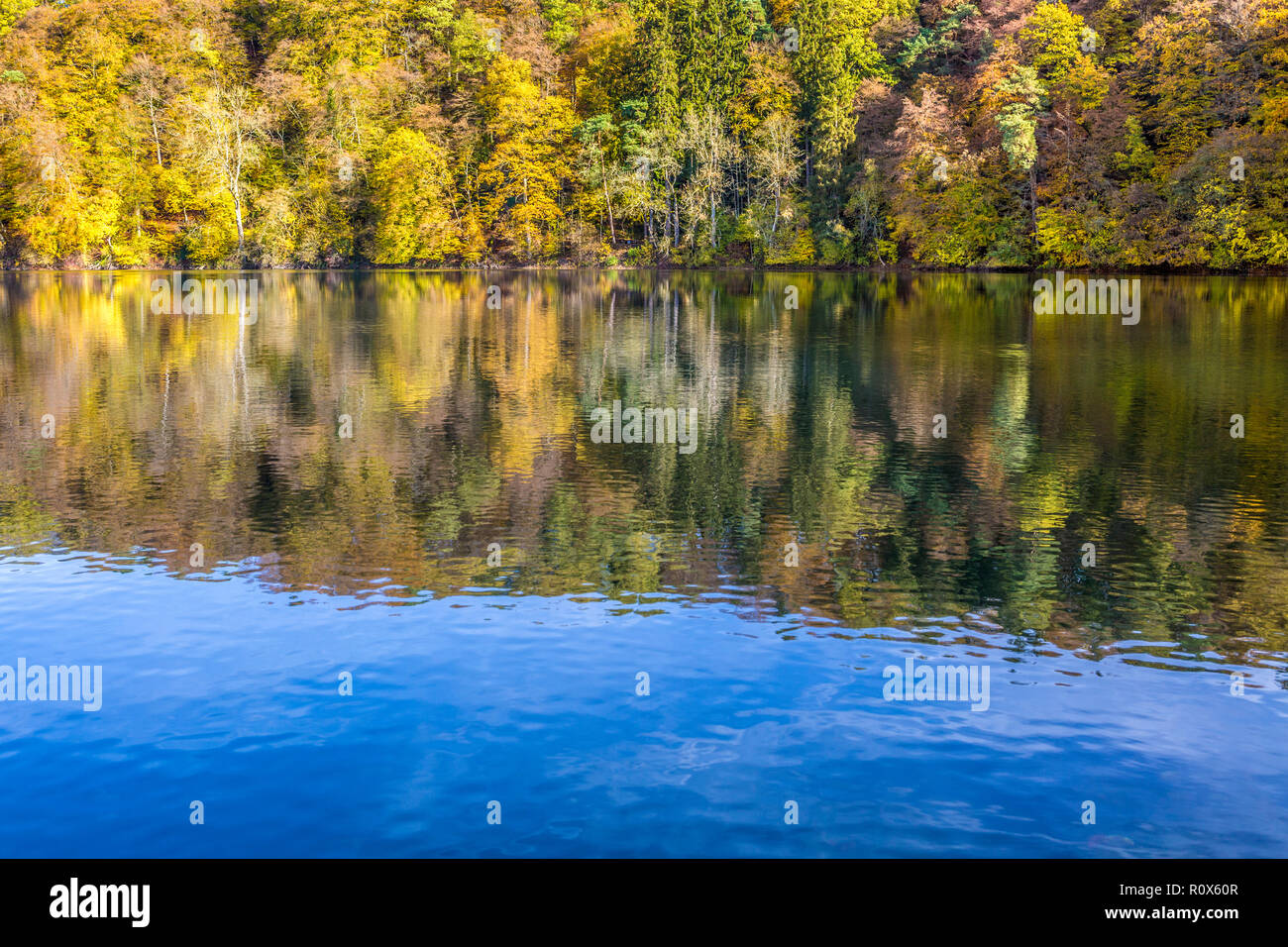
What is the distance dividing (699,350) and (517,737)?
79.9 feet

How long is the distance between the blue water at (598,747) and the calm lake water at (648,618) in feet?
0.10

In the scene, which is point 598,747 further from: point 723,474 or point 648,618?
point 723,474

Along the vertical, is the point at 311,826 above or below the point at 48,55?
below

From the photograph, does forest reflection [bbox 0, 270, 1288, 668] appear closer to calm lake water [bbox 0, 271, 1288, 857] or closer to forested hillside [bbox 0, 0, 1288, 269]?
calm lake water [bbox 0, 271, 1288, 857]

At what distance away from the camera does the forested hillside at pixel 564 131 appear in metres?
69.9

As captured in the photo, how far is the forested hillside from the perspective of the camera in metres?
69.9

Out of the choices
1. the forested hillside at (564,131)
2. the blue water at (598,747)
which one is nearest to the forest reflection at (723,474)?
the blue water at (598,747)

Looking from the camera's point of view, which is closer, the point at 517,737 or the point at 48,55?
the point at 517,737

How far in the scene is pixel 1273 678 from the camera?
9.10 m

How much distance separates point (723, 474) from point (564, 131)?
8027 centimetres

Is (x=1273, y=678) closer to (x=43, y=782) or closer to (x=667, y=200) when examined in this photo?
(x=43, y=782)

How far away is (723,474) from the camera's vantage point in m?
16.6

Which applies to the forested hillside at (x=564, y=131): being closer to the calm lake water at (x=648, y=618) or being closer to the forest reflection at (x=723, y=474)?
the forest reflection at (x=723, y=474)
